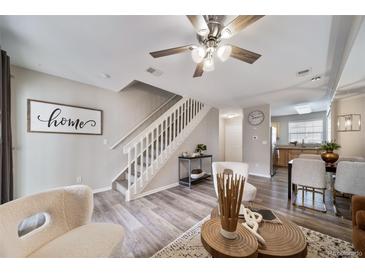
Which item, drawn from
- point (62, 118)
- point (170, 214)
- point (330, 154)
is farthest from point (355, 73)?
point (62, 118)

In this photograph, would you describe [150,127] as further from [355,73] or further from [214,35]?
[355,73]

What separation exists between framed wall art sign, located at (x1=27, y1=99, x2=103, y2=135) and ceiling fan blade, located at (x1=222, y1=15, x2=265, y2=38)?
297cm

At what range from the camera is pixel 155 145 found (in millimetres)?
3717

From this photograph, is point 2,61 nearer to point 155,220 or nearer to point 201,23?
point 201,23

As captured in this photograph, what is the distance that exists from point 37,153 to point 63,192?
6.26ft

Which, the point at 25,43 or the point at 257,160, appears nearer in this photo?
the point at 25,43

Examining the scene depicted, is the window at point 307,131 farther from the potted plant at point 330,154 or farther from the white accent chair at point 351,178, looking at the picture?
the white accent chair at point 351,178

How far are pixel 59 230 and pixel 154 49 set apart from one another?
7.31ft

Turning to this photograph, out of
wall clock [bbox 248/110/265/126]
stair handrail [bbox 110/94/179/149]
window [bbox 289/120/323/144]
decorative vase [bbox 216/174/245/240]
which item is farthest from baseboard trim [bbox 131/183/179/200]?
window [bbox 289/120/323/144]

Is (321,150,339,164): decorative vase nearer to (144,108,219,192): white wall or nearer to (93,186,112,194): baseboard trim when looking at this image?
(144,108,219,192): white wall

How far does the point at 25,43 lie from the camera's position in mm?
1868

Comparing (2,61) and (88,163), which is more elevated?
(2,61)
